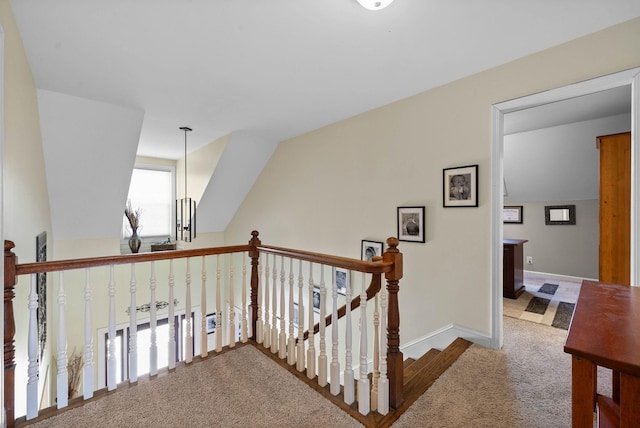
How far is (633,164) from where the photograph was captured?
1809 mm

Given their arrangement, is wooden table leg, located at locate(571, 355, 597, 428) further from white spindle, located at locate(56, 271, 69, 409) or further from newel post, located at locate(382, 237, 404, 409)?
white spindle, located at locate(56, 271, 69, 409)

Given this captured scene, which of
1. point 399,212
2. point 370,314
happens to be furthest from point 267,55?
point 370,314

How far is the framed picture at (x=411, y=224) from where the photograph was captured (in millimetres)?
2770

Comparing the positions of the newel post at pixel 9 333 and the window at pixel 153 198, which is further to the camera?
the window at pixel 153 198

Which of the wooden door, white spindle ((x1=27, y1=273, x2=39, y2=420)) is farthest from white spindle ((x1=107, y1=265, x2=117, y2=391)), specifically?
the wooden door

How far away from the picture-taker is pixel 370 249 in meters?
3.29

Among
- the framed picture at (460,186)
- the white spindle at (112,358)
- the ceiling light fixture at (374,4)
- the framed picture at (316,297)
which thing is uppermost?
the ceiling light fixture at (374,4)

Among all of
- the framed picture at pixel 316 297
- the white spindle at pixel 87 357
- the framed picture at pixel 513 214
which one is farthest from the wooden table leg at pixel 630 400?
the framed picture at pixel 513 214

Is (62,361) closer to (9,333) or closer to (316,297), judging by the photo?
(9,333)

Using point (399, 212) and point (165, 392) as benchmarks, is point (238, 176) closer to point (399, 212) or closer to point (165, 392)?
point (399, 212)

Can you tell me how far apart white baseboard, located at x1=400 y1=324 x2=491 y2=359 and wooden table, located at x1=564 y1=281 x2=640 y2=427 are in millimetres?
1212

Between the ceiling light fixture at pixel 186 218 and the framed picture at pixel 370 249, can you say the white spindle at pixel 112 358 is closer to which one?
the ceiling light fixture at pixel 186 218

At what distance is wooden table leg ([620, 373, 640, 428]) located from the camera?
783mm

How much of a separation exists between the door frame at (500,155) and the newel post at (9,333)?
3.13m
